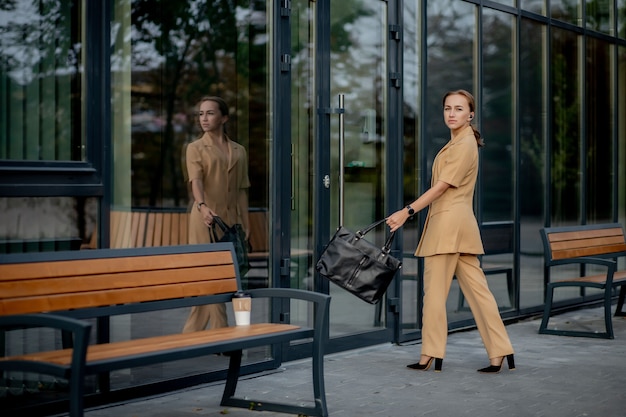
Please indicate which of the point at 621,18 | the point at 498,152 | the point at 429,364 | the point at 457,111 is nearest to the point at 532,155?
the point at 498,152

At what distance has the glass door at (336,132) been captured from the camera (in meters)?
8.17

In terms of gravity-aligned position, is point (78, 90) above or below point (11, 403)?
above

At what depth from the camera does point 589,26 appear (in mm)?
12391

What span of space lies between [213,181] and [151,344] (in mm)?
2054

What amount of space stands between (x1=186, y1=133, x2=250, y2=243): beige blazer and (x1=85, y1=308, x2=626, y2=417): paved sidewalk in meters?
1.07

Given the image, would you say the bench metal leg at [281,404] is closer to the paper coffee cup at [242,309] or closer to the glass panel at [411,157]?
the paper coffee cup at [242,309]

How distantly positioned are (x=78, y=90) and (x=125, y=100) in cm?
34

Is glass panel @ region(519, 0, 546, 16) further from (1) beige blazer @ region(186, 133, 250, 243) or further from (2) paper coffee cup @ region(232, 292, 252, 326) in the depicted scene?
(2) paper coffee cup @ region(232, 292, 252, 326)

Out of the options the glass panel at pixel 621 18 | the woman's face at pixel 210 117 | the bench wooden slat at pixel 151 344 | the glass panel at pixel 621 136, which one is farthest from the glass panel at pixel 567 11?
the bench wooden slat at pixel 151 344

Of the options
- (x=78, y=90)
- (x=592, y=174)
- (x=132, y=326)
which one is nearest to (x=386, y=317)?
(x=132, y=326)

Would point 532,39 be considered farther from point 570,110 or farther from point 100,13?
point 100,13

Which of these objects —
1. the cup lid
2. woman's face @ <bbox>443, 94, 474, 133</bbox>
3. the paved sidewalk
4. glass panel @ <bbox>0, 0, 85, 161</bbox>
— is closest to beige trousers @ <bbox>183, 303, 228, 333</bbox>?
the paved sidewalk

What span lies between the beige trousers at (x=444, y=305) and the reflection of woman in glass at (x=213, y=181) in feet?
4.45

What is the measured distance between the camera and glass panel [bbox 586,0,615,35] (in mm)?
12430
